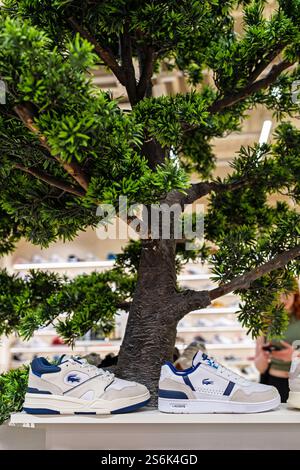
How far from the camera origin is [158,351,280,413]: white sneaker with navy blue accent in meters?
0.98

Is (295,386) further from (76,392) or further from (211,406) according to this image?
(76,392)

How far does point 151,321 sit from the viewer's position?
3.79 feet

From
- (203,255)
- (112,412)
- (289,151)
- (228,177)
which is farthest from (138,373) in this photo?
(289,151)

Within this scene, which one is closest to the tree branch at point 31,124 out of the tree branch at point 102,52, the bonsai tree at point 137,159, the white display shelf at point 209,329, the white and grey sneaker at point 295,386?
the bonsai tree at point 137,159

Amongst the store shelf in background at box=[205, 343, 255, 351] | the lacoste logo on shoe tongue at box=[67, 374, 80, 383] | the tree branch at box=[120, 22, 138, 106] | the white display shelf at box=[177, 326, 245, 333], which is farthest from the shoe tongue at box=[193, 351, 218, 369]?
the store shelf in background at box=[205, 343, 255, 351]

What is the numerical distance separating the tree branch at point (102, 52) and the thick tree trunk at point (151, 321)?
41cm

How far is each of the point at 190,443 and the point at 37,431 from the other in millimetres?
360

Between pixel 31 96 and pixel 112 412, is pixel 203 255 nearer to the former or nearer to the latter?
pixel 112 412

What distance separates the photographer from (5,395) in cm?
110

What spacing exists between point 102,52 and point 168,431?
0.83 meters

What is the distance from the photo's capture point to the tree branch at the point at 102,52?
1103 millimetres

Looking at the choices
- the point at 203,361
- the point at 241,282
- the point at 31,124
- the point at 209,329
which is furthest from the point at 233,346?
the point at 31,124

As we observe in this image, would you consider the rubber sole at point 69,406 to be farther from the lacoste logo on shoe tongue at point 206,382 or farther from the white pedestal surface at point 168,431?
the lacoste logo on shoe tongue at point 206,382
